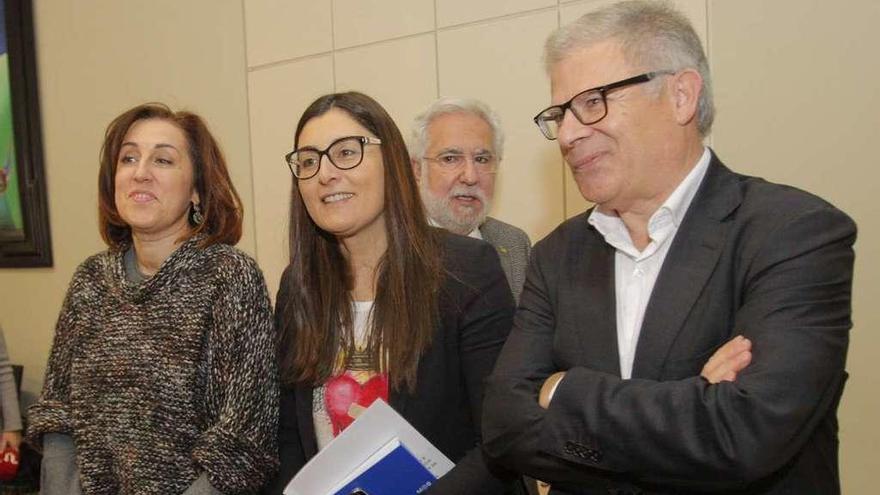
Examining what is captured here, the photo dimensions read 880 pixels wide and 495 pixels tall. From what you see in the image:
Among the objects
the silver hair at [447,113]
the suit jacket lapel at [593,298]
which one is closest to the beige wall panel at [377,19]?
the silver hair at [447,113]

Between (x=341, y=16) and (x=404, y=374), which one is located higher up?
(x=341, y=16)

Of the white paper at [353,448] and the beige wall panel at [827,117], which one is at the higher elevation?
the beige wall panel at [827,117]

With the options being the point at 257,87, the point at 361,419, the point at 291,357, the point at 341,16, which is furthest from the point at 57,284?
the point at 361,419

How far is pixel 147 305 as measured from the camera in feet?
6.15

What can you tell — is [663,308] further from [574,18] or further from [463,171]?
[574,18]

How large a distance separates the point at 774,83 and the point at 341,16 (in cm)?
202

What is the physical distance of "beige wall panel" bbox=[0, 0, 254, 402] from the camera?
4.19 metres

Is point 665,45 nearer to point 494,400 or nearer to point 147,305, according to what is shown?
point 494,400

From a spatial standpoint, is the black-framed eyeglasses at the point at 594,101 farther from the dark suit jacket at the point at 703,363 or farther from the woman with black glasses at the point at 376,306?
the woman with black glasses at the point at 376,306

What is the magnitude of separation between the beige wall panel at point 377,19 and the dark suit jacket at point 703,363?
2212mm

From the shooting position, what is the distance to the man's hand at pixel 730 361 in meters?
1.25

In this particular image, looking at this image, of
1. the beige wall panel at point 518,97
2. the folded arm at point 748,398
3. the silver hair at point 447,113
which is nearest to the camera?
the folded arm at point 748,398

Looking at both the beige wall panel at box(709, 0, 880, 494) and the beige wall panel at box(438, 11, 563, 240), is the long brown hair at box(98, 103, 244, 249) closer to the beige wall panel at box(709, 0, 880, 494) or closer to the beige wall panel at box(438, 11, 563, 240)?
the beige wall panel at box(438, 11, 563, 240)

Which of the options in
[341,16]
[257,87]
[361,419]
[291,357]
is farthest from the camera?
[257,87]
